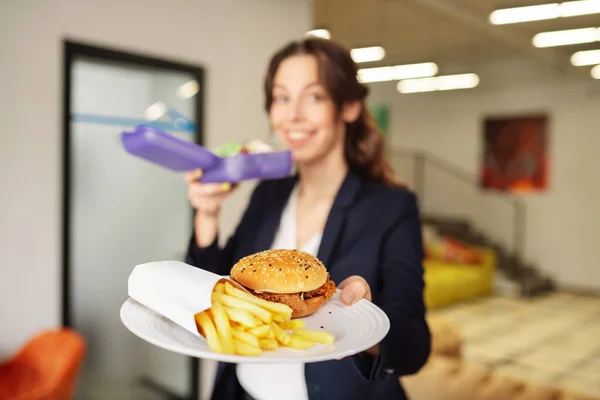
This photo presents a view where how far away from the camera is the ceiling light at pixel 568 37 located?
586cm

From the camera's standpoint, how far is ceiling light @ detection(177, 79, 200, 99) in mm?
3588

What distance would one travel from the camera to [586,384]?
16.4ft

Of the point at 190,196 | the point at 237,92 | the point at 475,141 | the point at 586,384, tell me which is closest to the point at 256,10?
the point at 237,92

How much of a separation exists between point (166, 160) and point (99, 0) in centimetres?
283

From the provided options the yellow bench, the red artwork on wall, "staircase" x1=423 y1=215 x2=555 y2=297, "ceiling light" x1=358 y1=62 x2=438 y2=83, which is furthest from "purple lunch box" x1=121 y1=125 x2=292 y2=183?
the red artwork on wall

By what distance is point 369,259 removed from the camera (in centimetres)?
92

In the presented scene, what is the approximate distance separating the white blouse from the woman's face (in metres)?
0.12

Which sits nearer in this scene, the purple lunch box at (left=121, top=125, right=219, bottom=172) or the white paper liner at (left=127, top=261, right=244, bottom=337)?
the white paper liner at (left=127, top=261, right=244, bottom=337)

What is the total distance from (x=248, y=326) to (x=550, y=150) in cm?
1019

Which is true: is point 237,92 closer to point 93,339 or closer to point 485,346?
point 93,339

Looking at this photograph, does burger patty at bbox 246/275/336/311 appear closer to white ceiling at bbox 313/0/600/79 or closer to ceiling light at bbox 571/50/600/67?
white ceiling at bbox 313/0/600/79

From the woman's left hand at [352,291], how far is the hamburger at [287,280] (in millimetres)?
16

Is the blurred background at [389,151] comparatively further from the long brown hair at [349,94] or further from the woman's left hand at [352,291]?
the woman's left hand at [352,291]

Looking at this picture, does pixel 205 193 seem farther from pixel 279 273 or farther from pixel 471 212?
pixel 471 212
